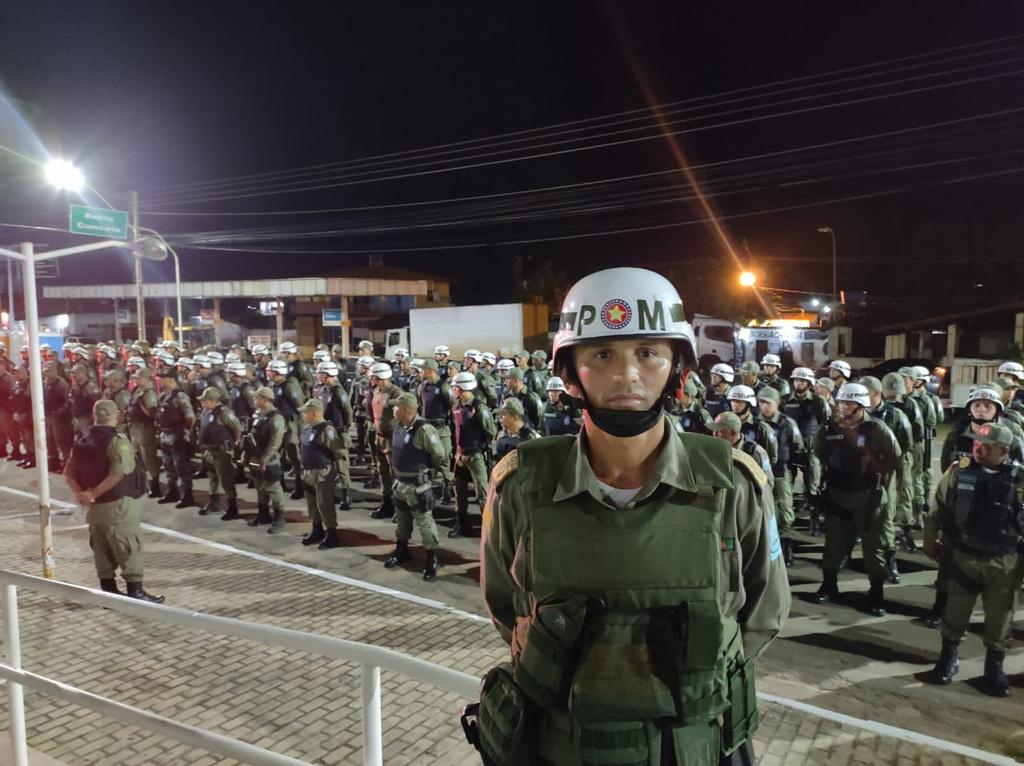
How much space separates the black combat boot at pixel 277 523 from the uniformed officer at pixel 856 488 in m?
7.29

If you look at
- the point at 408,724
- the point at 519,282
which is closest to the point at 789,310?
the point at 519,282

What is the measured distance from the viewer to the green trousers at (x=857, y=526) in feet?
22.7

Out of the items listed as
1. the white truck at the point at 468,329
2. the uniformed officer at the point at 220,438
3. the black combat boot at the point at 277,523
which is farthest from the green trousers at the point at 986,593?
the white truck at the point at 468,329

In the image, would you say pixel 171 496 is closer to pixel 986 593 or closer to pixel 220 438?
pixel 220 438

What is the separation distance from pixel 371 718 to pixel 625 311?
1839 millimetres

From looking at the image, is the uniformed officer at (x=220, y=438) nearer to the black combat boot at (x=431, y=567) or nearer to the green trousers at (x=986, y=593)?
the black combat boot at (x=431, y=567)

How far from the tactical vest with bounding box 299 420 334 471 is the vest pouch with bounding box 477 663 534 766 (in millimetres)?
7627

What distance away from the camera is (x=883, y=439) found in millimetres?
6977

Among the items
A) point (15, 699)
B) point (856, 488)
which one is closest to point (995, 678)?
point (856, 488)

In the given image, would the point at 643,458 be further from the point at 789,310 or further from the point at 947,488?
the point at 789,310

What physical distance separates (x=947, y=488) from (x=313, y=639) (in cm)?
540

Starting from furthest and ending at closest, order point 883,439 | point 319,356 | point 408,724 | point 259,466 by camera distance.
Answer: point 319,356 < point 259,466 < point 883,439 < point 408,724

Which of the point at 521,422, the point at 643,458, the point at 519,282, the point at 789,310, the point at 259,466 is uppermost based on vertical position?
the point at 519,282

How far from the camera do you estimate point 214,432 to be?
10.5 metres
